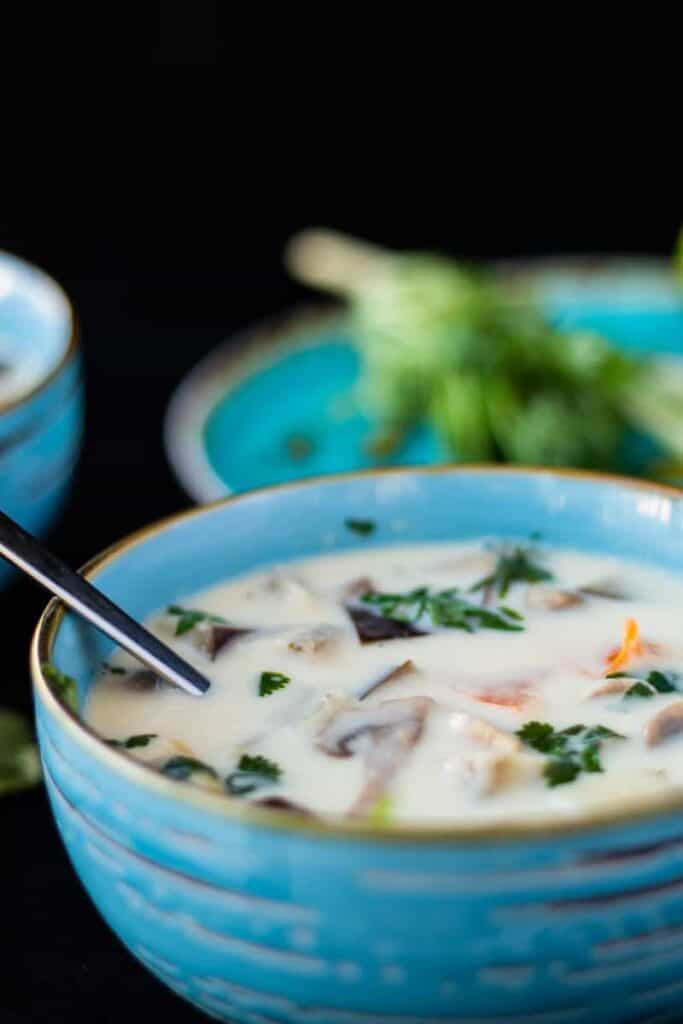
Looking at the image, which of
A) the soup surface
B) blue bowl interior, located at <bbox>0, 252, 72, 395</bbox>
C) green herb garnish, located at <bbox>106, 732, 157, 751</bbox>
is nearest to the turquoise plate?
blue bowl interior, located at <bbox>0, 252, 72, 395</bbox>

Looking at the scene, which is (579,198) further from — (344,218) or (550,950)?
(550,950)

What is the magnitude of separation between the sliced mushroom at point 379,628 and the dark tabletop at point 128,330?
42cm

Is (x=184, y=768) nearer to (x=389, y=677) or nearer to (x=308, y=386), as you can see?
(x=389, y=677)

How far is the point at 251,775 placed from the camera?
1.58 metres

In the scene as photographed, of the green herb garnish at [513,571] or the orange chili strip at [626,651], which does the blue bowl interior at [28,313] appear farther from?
the orange chili strip at [626,651]

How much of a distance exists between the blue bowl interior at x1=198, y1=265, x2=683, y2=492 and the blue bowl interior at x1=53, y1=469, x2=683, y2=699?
734mm

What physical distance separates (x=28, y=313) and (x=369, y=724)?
1.24 m

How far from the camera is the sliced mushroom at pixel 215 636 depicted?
1.84 m

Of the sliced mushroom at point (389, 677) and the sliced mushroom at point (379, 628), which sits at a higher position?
the sliced mushroom at point (389, 677)

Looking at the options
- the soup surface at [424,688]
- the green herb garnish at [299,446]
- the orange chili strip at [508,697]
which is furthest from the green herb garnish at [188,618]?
the green herb garnish at [299,446]

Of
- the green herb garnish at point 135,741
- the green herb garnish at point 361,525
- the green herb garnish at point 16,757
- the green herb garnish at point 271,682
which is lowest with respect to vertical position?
the green herb garnish at point 16,757

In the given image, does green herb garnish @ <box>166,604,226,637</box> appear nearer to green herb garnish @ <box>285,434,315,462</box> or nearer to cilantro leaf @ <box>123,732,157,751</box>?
cilantro leaf @ <box>123,732,157,751</box>

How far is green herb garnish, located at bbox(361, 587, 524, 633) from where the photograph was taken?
1.89m

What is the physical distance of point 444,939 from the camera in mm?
1351
